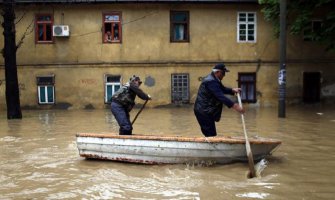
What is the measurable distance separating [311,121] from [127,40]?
10.6m

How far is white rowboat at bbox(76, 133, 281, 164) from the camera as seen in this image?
8.09 meters

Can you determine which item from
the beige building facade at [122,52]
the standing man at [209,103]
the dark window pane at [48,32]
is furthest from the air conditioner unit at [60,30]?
the standing man at [209,103]

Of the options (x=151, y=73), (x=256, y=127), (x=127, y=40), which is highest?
(x=127, y=40)

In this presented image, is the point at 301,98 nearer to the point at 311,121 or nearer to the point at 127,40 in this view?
the point at 311,121

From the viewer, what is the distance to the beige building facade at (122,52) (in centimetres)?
2238

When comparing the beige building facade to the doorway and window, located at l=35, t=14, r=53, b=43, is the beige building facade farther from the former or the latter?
the doorway

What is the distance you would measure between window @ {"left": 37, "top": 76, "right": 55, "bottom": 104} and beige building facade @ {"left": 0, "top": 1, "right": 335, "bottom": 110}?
0.10 feet

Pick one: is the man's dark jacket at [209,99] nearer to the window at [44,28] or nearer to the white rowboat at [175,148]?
the white rowboat at [175,148]

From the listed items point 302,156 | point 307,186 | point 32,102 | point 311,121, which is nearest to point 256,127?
point 311,121

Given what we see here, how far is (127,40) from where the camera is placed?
22.5 m

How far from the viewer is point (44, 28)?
73.9 feet

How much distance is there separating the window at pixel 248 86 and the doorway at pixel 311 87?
106 inches

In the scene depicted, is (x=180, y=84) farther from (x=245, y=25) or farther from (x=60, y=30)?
(x=60, y=30)

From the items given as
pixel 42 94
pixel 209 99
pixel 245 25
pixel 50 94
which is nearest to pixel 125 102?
pixel 209 99
